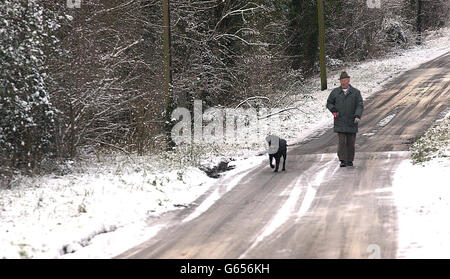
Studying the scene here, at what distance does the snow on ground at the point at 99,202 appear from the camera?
7.48 m

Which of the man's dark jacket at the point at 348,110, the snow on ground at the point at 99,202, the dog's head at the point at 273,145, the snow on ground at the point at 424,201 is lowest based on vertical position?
the snow on ground at the point at 99,202

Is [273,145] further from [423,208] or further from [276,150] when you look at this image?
[423,208]

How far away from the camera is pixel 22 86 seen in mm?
11812

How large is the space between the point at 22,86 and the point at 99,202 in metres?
3.72

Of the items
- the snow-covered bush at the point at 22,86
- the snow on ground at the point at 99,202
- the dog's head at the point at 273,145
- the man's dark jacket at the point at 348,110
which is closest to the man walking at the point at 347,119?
the man's dark jacket at the point at 348,110

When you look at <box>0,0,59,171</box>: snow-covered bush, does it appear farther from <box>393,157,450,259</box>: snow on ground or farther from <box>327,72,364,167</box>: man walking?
<box>393,157,450,259</box>: snow on ground

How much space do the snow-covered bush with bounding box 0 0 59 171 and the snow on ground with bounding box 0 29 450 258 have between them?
0.75m

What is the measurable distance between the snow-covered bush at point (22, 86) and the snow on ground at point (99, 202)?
2.48ft

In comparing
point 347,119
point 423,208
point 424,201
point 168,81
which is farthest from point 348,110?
point 168,81

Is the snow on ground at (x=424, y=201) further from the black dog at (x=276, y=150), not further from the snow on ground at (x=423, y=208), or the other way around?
the black dog at (x=276, y=150)

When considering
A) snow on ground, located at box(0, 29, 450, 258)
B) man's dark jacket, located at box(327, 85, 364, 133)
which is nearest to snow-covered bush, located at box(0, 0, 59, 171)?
snow on ground, located at box(0, 29, 450, 258)

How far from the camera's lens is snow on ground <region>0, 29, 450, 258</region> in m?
7.48

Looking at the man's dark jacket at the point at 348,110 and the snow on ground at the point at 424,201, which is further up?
the man's dark jacket at the point at 348,110
